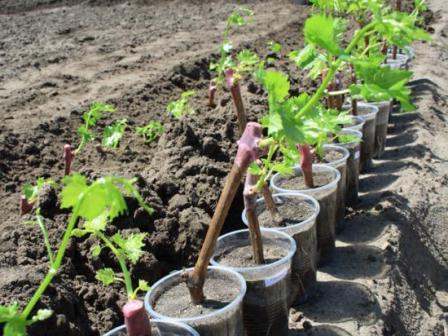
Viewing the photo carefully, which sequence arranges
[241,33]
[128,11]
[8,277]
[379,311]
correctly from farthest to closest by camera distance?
[128,11] → [241,33] → [379,311] → [8,277]

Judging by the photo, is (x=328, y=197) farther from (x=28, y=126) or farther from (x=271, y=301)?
(x=28, y=126)

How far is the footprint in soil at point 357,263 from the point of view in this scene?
329cm

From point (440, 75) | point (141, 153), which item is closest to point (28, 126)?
point (141, 153)

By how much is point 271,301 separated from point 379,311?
0.70m

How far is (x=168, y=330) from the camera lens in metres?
2.14

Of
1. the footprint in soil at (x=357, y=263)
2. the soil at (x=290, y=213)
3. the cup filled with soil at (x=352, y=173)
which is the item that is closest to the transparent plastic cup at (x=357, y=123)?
the cup filled with soil at (x=352, y=173)

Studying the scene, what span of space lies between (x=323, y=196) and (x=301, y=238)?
45cm

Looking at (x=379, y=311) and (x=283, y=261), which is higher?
(x=283, y=261)

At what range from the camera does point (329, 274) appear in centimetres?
333

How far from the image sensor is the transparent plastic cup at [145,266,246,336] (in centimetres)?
217

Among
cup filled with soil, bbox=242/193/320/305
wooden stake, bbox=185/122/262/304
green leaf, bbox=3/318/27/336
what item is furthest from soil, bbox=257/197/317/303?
green leaf, bbox=3/318/27/336

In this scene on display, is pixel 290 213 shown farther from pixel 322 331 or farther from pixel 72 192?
pixel 72 192

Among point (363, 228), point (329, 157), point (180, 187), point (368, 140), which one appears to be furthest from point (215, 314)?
point (368, 140)

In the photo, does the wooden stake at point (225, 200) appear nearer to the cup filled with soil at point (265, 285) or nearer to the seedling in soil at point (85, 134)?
the cup filled with soil at point (265, 285)
